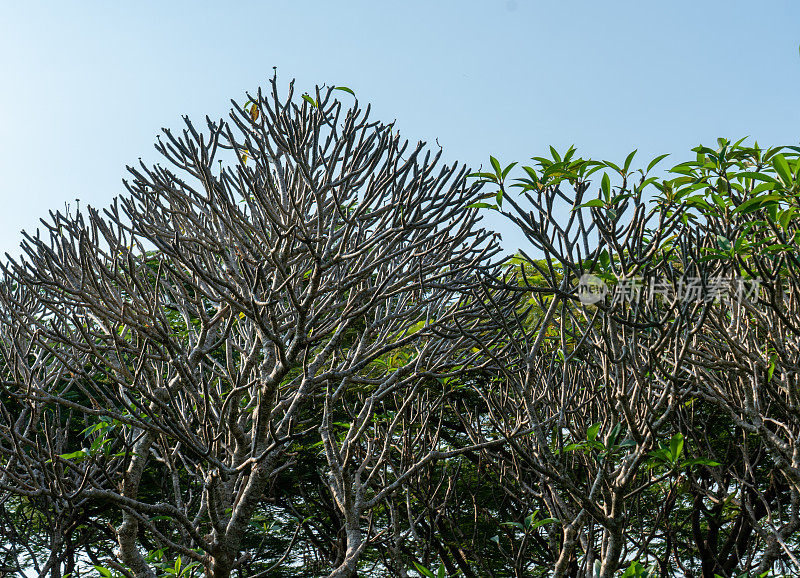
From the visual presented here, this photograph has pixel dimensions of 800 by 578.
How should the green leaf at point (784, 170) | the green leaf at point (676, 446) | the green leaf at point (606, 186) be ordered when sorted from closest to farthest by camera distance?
the green leaf at point (676, 446)
the green leaf at point (784, 170)
the green leaf at point (606, 186)

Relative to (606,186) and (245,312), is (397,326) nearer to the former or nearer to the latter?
(245,312)

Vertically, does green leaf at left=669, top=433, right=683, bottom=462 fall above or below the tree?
below

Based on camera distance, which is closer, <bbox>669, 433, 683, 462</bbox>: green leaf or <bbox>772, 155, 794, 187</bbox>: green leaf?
<bbox>669, 433, 683, 462</bbox>: green leaf

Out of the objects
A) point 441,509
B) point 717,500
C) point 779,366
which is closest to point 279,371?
point 441,509

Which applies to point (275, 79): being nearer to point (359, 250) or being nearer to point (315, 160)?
point (315, 160)

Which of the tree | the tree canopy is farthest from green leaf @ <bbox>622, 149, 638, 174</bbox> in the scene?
the tree

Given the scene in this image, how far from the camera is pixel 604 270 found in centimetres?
342

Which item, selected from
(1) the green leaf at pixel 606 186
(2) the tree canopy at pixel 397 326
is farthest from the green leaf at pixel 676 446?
(1) the green leaf at pixel 606 186

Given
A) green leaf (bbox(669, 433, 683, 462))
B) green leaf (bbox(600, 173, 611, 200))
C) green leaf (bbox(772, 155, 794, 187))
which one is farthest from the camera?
green leaf (bbox(600, 173, 611, 200))

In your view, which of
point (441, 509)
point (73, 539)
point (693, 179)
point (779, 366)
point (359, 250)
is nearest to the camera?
point (693, 179)

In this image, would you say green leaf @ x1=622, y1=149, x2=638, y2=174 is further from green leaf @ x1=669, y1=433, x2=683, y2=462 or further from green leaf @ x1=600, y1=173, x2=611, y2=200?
green leaf @ x1=669, y1=433, x2=683, y2=462

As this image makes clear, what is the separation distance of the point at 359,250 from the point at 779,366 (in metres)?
2.83

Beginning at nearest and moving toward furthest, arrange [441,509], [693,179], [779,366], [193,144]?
[693,179]
[779,366]
[193,144]
[441,509]

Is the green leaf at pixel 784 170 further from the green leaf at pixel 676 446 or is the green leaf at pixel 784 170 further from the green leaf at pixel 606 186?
the green leaf at pixel 676 446
